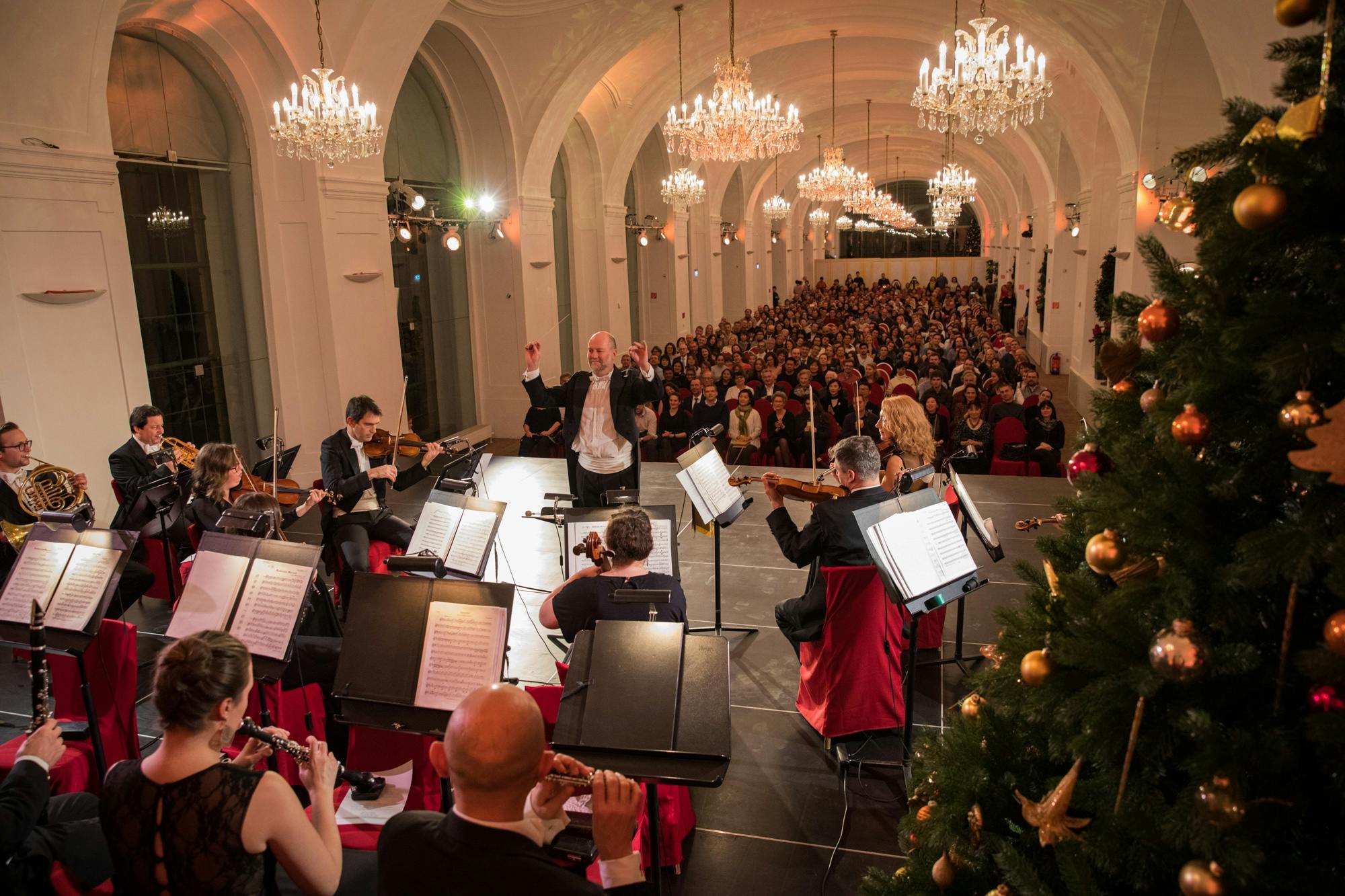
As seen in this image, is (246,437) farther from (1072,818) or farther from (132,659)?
(1072,818)

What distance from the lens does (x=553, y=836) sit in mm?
2096

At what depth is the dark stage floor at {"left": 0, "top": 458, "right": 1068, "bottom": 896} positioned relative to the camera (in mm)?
3502

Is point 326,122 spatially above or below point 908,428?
above

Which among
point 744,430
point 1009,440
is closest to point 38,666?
point 744,430

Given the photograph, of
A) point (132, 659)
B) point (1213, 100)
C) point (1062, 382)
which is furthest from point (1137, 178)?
point (132, 659)

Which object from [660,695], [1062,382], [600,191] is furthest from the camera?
[1062,382]

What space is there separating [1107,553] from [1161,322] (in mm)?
403

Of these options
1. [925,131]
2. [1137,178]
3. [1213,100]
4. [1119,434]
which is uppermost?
[925,131]

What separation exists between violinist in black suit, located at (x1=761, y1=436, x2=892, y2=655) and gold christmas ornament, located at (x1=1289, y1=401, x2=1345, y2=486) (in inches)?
112

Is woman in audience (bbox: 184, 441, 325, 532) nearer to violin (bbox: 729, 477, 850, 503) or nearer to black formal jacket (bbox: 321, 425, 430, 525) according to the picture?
black formal jacket (bbox: 321, 425, 430, 525)

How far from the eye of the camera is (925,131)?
27375mm

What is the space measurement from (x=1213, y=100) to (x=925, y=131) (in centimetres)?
1858

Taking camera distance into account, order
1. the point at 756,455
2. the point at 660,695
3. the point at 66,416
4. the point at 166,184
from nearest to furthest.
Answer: the point at 660,695
the point at 66,416
the point at 166,184
the point at 756,455

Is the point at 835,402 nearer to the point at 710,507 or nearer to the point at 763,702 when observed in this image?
the point at 710,507
